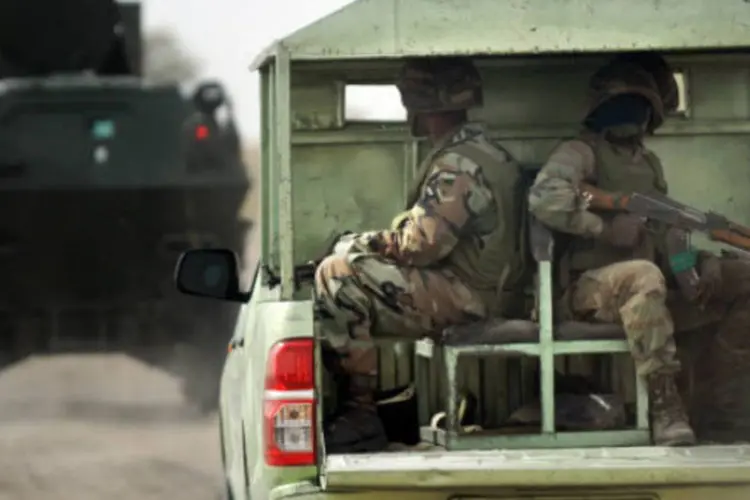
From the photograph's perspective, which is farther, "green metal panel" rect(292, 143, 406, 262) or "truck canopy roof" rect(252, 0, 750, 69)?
"green metal panel" rect(292, 143, 406, 262)

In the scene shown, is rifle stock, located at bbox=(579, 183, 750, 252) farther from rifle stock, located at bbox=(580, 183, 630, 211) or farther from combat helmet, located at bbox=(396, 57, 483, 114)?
combat helmet, located at bbox=(396, 57, 483, 114)

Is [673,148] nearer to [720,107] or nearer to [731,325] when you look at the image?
[720,107]

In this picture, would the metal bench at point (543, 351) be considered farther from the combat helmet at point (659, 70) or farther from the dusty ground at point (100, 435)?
the dusty ground at point (100, 435)

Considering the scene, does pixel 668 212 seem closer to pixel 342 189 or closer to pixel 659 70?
pixel 659 70

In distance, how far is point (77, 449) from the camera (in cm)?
1039

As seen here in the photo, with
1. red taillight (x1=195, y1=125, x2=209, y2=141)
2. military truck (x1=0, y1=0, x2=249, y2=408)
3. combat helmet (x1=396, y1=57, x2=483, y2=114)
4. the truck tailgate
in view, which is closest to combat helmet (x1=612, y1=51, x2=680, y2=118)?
A: combat helmet (x1=396, y1=57, x2=483, y2=114)

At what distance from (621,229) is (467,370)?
23.1 inches

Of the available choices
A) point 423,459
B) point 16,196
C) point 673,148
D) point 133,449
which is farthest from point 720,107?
point 16,196

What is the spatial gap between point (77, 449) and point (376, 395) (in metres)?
4.94

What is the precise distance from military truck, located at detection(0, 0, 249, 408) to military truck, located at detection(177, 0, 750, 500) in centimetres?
719

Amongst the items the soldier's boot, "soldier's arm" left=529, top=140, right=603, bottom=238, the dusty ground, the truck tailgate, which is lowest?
the dusty ground

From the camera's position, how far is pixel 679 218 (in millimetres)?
5461

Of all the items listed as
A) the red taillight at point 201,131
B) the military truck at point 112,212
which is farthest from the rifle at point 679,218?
the red taillight at point 201,131

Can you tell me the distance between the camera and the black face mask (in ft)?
19.1
